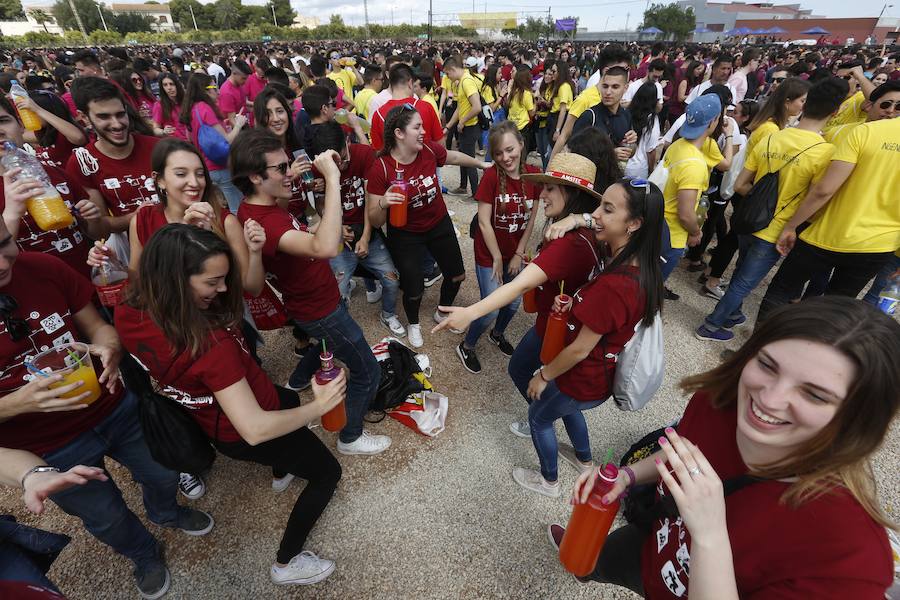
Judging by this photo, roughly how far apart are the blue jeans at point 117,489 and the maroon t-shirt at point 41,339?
0.07m

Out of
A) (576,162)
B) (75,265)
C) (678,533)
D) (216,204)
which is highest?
(576,162)

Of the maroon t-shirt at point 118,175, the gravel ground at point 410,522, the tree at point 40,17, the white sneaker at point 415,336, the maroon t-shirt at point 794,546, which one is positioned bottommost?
the gravel ground at point 410,522

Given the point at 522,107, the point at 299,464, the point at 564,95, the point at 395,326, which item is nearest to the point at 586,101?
the point at 564,95

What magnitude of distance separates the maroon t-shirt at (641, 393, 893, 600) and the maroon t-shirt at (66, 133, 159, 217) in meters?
3.66

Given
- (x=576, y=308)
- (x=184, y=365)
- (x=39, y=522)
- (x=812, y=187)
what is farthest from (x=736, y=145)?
(x=39, y=522)

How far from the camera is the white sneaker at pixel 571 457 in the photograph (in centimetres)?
270

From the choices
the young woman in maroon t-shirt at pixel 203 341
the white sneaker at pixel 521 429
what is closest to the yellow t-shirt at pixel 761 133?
the white sneaker at pixel 521 429

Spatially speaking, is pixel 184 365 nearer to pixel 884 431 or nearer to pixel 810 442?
pixel 810 442

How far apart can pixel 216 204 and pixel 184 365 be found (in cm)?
132

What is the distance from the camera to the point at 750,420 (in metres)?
1.13

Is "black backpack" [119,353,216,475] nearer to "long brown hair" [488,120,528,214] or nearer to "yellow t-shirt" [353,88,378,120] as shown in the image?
"long brown hair" [488,120,528,214]

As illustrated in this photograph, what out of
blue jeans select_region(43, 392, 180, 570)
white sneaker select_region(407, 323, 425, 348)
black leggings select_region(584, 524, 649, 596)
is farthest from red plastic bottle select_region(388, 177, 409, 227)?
black leggings select_region(584, 524, 649, 596)

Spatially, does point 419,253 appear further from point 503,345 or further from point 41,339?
point 41,339

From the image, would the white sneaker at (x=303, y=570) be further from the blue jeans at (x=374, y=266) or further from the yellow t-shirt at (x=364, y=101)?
the yellow t-shirt at (x=364, y=101)
